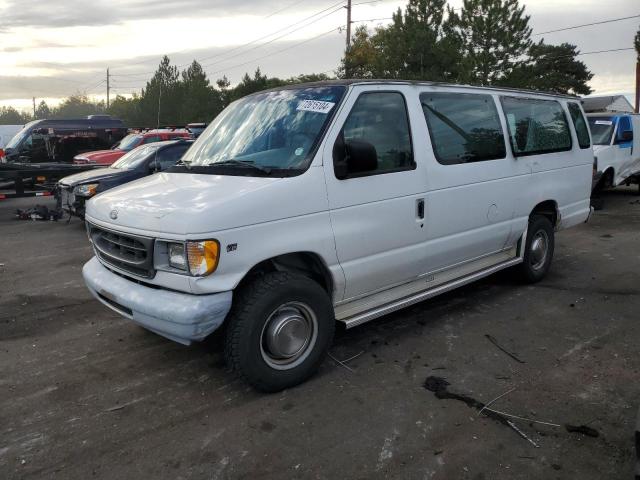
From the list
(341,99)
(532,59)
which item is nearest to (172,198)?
(341,99)

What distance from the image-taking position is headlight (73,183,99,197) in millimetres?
9266

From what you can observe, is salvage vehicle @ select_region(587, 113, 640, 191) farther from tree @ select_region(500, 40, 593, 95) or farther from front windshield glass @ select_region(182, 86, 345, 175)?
tree @ select_region(500, 40, 593, 95)

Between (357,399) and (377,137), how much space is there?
1.93m

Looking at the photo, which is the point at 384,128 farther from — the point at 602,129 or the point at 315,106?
the point at 602,129

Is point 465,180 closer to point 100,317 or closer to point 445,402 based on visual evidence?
point 445,402

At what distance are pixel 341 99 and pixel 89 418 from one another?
275 centimetres

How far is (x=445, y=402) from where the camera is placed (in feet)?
11.5

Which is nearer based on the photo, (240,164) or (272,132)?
(240,164)

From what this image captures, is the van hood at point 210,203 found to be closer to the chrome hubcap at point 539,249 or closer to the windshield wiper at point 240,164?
the windshield wiper at point 240,164

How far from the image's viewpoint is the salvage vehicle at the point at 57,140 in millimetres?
17734

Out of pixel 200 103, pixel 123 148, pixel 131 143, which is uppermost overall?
pixel 200 103

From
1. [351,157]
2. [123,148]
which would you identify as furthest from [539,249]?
[123,148]

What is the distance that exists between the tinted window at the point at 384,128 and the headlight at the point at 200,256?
1278 mm

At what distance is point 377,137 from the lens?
4.06 metres
